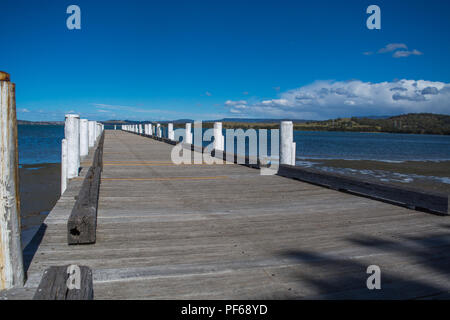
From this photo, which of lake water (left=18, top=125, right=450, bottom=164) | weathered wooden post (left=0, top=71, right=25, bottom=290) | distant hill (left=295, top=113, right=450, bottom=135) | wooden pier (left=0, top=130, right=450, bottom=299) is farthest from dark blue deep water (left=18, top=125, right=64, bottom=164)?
distant hill (left=295, top=113, right=450, bottom=135)

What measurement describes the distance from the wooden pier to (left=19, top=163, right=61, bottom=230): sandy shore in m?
5.07

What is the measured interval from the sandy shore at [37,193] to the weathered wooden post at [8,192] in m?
7.24

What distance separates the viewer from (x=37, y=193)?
1340cm

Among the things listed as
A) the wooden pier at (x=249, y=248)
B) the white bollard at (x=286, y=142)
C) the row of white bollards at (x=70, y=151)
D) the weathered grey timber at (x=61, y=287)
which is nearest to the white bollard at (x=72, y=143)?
the row of white bollards at (x=70, y=151)

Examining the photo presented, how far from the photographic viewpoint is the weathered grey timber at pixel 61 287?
2058 millimetres

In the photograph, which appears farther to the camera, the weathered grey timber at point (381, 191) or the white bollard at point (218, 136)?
the white bollard at point (218, 136)

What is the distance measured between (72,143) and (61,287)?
546 centimetres

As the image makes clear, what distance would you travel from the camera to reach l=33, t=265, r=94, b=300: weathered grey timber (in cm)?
206

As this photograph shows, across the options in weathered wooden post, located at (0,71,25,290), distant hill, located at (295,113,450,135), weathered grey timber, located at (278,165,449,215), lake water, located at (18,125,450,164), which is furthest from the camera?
distant hill, located at (295,113,450,135)

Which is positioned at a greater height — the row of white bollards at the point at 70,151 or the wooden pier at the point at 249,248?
the row of white bollards at the point at 70,151

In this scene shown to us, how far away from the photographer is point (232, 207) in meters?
5.07

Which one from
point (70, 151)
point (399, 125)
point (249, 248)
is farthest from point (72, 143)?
point (399, 125)

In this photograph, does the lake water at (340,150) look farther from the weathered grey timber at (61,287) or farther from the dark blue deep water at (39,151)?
the weathered grey timber at (61,287)

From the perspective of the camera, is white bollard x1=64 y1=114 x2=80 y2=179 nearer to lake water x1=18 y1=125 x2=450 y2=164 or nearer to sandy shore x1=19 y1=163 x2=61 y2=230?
sandy shore x1=19 y1=163 x2=61 y2=230
